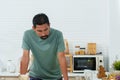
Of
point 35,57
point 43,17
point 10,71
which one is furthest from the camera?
point 10,71

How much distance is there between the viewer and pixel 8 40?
17.6 ft

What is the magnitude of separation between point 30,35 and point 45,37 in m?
0.15

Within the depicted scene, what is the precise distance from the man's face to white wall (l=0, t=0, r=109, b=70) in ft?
9.18

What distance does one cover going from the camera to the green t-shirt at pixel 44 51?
262 centimetres

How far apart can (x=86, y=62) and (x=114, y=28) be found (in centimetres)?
75

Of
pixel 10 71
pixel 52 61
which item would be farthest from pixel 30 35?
pixel 10 71

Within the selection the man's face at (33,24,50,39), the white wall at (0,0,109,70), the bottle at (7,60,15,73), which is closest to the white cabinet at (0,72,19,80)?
the bottle at (7,60,15,73)

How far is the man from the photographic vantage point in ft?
8.58

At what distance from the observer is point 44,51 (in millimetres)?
2605

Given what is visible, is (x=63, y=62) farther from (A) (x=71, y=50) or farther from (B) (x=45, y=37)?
(A) (x=71, y=50)

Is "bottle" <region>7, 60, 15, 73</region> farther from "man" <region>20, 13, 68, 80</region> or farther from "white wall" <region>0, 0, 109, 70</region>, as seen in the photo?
"man" <region>20, 13, 68, 80</region>

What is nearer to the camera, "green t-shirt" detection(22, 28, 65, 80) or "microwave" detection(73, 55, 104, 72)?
"green t-shirt" detection(22, 28, 65, 80)

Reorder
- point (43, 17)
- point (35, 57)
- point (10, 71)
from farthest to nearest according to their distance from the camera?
point (10, 71) → point (35, 57) → point (43, 17)

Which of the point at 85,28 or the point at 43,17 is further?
the point at 85,28
